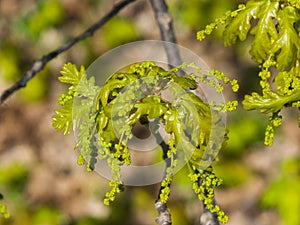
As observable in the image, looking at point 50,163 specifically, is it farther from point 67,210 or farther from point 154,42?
point 154,42

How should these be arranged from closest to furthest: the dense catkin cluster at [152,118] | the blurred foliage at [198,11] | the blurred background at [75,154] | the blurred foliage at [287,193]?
the dense catkin cluster at [152,118]
the blurred foliage at [287,193]
the blurred background at [75,154]
the blurred foliage at [198,11]

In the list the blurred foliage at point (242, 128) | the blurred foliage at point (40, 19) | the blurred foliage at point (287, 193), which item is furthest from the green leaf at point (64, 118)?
the blurred foliage at point (40, 19)

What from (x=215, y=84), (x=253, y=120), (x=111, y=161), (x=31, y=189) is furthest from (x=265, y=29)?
(x=31, y=189)

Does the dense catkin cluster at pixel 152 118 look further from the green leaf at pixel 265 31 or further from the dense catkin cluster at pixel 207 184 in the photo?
the green leaf at pixel 265 31

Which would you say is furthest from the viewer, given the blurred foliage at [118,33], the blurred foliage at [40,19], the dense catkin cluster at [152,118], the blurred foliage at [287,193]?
the blurred foliage at [40,19]

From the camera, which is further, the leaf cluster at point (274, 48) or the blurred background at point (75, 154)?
the blurred background at point (75, 154)

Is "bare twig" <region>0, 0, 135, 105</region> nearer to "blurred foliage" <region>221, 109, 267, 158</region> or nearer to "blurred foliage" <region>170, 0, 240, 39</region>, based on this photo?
"blurred foliage" <region>221, 109, 267, 158</region>

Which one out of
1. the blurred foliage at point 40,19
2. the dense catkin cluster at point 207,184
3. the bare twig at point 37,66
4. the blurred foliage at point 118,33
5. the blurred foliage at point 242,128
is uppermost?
the blurred foliage at point 40,19

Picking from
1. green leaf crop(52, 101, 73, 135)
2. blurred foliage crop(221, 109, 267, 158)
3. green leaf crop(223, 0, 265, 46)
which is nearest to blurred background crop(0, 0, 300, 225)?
blurred foliage crop(221, 109, 267, 158)
